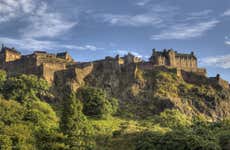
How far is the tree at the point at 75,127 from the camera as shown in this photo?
57594 mm

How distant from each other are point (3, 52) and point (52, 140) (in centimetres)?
9379

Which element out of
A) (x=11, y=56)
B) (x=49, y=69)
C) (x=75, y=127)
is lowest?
(x=75, y=127)

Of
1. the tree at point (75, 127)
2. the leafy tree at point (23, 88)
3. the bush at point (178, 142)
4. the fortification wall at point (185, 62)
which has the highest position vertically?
the fortification wall at point (185, 62)

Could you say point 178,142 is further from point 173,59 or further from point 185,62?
point 185,62

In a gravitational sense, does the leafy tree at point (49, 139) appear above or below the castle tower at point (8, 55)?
below

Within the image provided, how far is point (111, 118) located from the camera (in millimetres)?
106188

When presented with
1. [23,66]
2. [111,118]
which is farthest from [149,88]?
[23,66]

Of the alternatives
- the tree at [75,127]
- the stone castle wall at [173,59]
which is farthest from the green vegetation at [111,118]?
the stone castle wall at [173,59]

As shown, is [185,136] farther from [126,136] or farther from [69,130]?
[126,136]

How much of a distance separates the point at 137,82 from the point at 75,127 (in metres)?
74.1

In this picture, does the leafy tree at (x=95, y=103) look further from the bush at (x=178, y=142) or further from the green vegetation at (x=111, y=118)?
the bush at (x=178, y=142)

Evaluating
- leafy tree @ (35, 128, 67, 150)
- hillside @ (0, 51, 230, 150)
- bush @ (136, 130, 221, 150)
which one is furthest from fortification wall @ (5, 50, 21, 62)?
bush @ (136, 130, 221, 150)

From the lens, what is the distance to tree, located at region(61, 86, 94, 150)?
189ft

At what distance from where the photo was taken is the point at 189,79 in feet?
479
